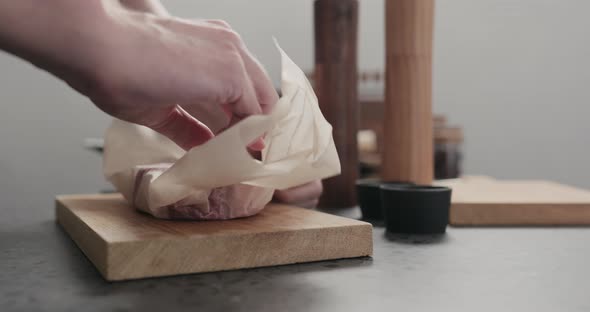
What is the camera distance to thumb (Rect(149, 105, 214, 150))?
542 mm

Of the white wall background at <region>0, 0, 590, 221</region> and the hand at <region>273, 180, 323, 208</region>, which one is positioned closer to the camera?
the hand at <region>273, 180, 323, 208</region>

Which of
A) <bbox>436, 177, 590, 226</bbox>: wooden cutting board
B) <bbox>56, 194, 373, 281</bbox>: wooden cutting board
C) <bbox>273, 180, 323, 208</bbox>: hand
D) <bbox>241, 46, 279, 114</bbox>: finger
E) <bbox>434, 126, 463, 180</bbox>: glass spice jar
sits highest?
<bbox>241, 46, 279, 114</bbox>: finger

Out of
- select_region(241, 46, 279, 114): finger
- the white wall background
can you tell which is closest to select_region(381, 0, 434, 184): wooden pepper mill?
select_region(241, 46, 279, 114): finger

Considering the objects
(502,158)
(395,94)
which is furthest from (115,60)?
(502,158)

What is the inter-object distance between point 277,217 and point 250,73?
15cm

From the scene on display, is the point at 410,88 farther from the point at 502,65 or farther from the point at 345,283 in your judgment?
the point at 502,65

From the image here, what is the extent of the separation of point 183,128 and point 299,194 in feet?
0.70

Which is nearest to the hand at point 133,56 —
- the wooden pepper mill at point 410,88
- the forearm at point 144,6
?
the forearm at point 144,6

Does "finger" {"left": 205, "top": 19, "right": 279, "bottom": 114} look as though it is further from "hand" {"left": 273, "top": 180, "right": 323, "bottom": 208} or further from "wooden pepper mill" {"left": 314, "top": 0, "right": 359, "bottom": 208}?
"wooden pepper mill" {"left": 314, "top": 0, "right": 359, "bottom": 208}

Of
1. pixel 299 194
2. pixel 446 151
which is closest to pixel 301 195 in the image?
pixel 299 194

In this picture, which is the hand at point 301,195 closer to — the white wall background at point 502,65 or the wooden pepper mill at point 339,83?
the wooden pepper mill at point 339,83

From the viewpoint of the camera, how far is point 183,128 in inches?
22.0

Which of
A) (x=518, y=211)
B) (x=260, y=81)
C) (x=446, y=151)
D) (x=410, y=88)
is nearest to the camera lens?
(x=260, y=81)

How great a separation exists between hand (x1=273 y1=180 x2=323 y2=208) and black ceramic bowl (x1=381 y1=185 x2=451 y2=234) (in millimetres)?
134
